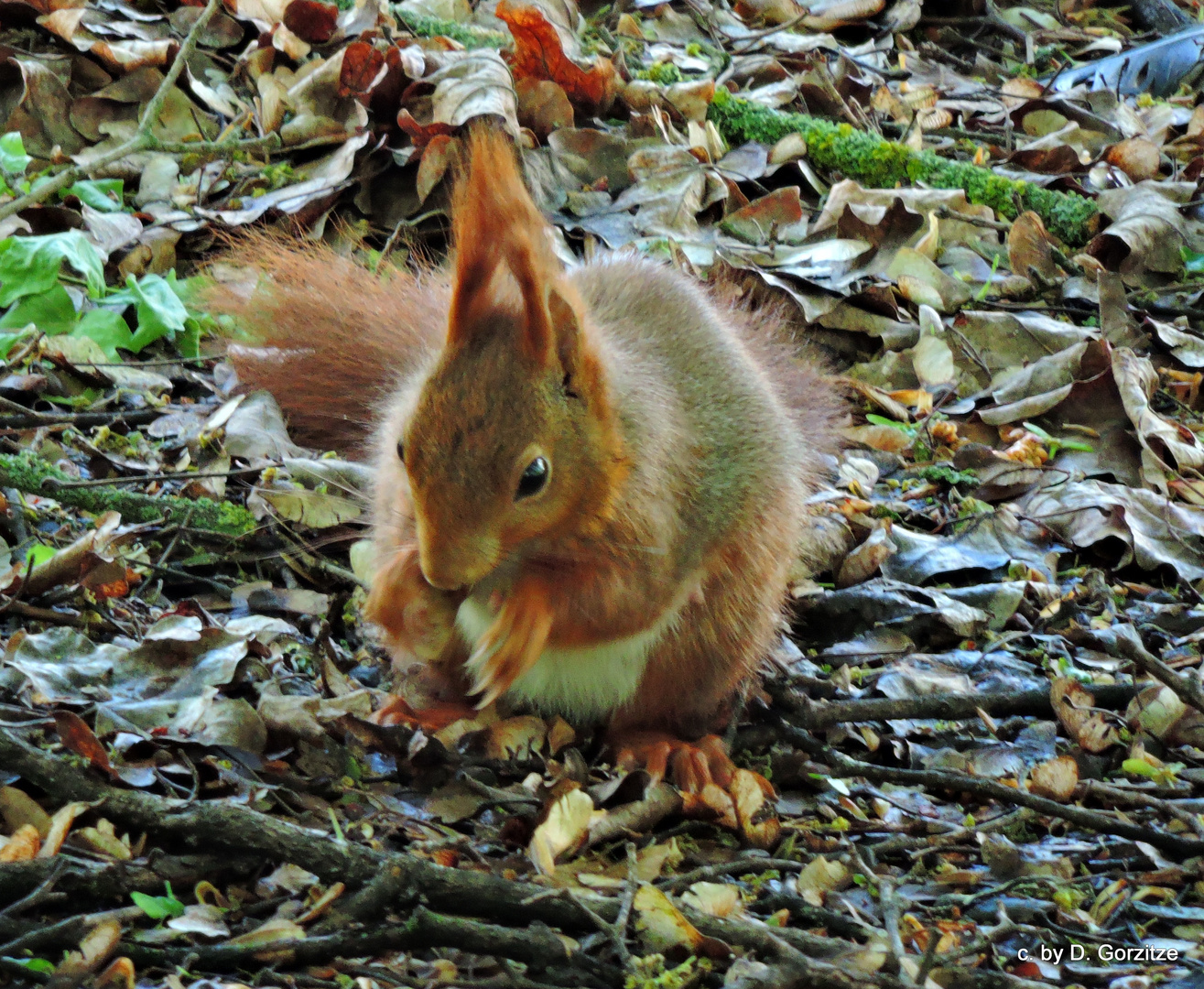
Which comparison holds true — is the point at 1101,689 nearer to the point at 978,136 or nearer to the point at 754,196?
the point at 754,196

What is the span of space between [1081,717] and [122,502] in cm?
180

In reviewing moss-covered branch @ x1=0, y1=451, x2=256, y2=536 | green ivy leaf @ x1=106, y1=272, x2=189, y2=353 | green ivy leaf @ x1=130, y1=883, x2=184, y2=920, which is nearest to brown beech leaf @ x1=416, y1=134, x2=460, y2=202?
green ivy leaf @ x1=106, y1=272, x2=189, y2=353

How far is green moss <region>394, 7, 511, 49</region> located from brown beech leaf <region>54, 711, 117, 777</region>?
2829mm

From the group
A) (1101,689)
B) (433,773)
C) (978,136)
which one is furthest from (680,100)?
(433,773)

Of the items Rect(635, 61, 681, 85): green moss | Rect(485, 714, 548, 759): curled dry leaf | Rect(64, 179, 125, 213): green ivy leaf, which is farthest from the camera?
Rect(635, 61, 681, 85): green moss

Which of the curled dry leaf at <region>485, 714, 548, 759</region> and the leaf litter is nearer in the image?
the leaf litter

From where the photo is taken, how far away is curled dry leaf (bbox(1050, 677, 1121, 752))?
7.34 ft

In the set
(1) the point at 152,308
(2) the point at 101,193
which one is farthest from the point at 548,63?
(1) the point at 152,308

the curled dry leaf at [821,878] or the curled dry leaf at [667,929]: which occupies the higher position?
the curled dry leaf at [667,929]

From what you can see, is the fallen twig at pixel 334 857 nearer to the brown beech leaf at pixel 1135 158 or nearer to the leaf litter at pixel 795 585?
the leaf litter at pixel 795 585

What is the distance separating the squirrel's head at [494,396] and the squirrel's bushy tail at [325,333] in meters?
0.75

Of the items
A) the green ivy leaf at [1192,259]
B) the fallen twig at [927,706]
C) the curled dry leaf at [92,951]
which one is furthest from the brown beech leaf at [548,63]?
the curled dry leaf at [92,951]

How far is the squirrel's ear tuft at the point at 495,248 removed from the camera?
1779mm

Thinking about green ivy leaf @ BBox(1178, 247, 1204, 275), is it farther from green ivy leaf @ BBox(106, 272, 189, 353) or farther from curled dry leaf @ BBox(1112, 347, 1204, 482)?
green ivy leaf @ BBox(106, 272, 189, 353)
